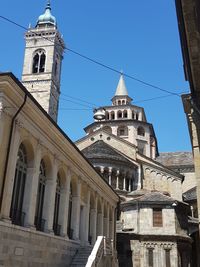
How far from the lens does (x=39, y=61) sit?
205 ft

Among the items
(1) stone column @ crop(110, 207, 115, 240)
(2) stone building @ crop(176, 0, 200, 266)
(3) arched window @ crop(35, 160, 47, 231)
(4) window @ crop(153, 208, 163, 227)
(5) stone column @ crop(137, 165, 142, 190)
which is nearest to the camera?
(2) stone building @ crop(176, 0, 200, 266)

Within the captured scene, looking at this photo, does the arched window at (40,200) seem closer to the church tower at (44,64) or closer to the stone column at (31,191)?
the stone column at (31,191)

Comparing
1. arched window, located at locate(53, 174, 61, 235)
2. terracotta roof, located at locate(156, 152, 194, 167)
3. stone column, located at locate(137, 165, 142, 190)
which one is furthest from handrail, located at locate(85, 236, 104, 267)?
terracotta roof, located at locate(156, 152, 194, 167)

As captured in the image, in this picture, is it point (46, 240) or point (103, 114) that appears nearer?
point (46, 240)

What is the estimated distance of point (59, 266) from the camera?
1588 centimetres

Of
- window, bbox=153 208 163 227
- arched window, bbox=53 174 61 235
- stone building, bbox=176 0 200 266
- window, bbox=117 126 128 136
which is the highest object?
window, bbox=117 126 128 136

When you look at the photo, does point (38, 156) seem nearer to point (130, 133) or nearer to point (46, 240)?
point (46, 240)

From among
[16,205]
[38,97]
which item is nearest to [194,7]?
[16,205]

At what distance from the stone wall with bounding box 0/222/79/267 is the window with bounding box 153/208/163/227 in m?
13.1

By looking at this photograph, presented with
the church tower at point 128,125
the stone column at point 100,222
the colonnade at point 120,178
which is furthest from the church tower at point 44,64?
the stone column at point 100,222

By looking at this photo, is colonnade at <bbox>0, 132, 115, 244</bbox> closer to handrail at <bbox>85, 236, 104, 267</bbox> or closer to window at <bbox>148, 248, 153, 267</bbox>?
handrail at <bbox>85, 236, 104, 267</bbox>

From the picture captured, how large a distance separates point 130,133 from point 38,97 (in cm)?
1723

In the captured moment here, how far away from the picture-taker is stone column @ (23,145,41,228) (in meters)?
13.5

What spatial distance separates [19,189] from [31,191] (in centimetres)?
50
